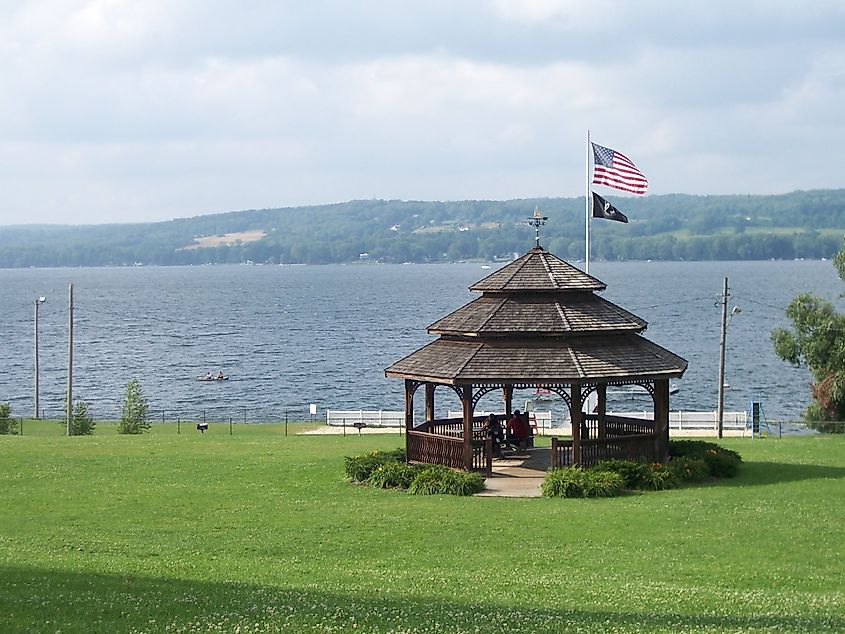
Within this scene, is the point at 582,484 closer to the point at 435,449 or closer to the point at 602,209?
the point at 435,449

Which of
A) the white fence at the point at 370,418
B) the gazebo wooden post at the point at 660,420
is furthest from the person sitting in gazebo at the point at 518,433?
the white fence at the point at 370,418

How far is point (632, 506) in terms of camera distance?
2484 centimetres

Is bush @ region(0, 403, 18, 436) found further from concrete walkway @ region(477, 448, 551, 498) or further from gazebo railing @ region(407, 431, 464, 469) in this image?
concrete walkway @ region(477, 448, 551, 498)

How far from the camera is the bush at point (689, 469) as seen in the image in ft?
91.9

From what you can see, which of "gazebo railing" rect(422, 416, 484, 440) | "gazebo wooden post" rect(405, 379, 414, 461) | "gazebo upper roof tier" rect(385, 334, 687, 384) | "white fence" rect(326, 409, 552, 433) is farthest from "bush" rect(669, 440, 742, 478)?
"white fence" rect(326, 409, 552, 433)

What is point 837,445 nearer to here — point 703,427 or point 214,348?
point 703,427

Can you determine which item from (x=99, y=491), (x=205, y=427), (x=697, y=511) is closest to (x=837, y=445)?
(x=697, y=511)

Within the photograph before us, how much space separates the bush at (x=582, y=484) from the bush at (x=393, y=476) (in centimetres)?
321

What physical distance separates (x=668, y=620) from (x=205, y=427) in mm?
37393

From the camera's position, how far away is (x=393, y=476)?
92.0ft

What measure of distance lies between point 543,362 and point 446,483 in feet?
12.4

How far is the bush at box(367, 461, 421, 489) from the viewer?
91.7ft

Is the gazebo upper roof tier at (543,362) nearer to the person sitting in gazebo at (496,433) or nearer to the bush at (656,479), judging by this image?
the bush at (656,479)

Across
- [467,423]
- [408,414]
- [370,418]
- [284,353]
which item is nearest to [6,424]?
[370,418]
